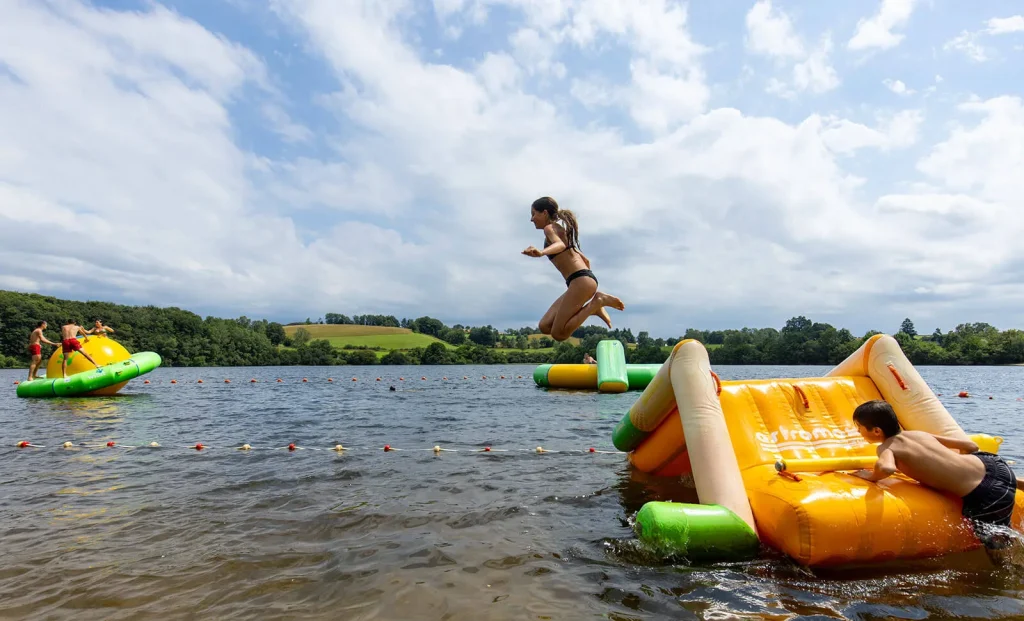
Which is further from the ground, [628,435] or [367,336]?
[367,336]

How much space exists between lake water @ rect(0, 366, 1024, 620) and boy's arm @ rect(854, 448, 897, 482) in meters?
0.64

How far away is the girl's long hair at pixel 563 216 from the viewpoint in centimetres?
693

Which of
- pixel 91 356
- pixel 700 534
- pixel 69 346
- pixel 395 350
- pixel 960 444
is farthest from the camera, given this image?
pixel 395 350

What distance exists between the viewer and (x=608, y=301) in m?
7.04

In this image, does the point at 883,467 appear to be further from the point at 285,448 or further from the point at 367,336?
the point at 367,336

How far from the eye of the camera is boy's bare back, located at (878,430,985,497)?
14.5 feet

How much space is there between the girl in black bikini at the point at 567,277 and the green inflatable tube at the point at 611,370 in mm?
14503

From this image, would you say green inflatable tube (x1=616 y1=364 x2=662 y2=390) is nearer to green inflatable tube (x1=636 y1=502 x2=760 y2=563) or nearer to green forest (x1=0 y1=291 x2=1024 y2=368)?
green inflatable tube (x1=636 y1=502 x2=760 y2=563)

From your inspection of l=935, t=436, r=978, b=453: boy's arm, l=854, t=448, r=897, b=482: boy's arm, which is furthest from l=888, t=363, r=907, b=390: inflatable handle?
l=854, t=448, r=897, b=482: boy's arm

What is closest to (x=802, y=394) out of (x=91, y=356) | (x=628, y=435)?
(x=628, y=435)

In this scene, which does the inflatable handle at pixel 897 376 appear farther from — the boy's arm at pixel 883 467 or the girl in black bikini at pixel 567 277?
the girl in black bikini at pixel 567 277

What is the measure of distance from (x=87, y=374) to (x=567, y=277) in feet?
60.1

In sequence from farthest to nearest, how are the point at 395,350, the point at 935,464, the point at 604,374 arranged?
1. the point at 395,350
2. the point at 604,374
3. the point at 935,464

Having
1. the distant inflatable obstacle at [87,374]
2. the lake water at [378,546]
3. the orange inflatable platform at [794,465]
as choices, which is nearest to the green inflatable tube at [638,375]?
the lake water at [378,546]
